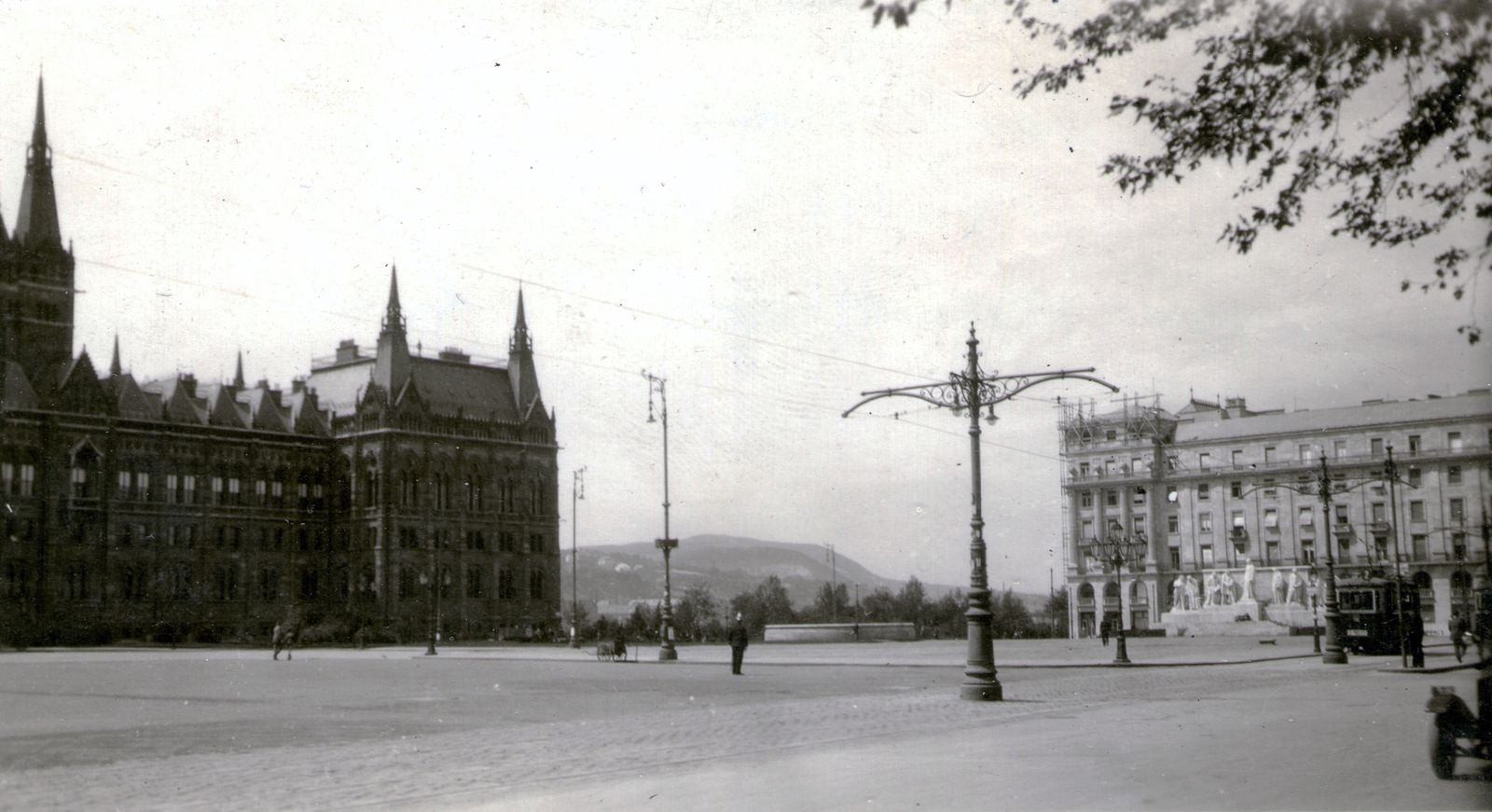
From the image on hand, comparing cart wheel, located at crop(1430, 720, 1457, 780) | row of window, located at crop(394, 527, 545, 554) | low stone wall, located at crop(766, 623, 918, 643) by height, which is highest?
row of window, located at crop(394, 527, 545, 554)

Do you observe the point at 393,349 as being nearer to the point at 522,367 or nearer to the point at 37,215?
the point at 522,367

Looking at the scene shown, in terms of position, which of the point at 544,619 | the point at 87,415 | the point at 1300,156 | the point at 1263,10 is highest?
the point at 87,415

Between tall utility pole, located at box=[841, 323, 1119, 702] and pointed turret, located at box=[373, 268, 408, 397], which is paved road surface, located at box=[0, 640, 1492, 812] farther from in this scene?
pointed turret, located at box=[373, 268, 408, 397]

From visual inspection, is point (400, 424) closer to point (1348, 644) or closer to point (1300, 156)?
point (1348, 644)

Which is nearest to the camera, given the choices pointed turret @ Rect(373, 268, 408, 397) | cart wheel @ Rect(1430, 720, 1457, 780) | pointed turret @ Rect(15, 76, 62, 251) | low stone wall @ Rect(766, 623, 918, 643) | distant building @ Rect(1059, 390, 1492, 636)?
cart wheel @ Rect(1430, 720, 1457, 780)

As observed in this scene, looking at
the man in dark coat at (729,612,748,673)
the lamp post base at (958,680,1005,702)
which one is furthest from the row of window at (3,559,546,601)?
the lamp post base at (958,680,1005,702)

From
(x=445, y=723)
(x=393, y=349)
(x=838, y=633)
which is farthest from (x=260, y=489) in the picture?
(x=445, y=723)

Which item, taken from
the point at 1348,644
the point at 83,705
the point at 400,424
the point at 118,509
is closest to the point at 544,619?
the point at 400,424
